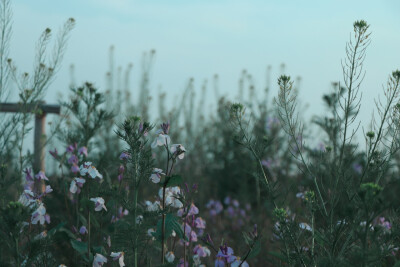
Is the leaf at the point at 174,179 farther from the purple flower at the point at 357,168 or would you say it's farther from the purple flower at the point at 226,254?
the purple flower at the point at 357,168

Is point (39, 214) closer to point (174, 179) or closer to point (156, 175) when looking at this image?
point (156, 175)

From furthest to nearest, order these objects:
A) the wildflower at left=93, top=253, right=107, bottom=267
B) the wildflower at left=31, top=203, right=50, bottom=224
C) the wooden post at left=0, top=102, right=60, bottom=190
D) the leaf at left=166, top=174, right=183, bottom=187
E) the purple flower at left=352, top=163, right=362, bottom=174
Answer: the purple flower at left=352, top=163, right=362, bottom=174, the wooden post at left=0, top=102, right=60, bottom=190, the wildflower at left=31, top=203, right=50, bottom=224, the wildflower at left=93, top=253, right=107, bottom=267, the leaf at left=166, top=174, right=183, bottom=187

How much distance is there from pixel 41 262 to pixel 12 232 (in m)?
0.84

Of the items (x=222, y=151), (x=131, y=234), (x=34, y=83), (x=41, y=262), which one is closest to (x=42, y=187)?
(x=34, y=83)

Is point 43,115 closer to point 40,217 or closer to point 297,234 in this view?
point 40,217

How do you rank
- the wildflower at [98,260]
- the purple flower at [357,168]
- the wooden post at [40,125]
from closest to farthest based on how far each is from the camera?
the wildflower at [98,260] → the wooden post at [40,125] → the purple flower at [357,168]

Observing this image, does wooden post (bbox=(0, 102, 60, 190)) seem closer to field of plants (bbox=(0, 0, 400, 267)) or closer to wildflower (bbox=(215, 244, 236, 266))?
field of plants (bbox=(0, 0, 400, 267))

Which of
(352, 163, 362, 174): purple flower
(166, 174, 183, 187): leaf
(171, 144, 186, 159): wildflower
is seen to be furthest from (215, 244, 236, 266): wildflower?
(352, 163, 362, 174): purple flower

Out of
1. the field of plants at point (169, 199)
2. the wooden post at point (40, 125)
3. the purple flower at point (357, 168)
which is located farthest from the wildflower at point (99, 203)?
the purple flower at point (357, 168)

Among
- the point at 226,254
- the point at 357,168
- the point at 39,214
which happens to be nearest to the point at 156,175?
the point at 226,254

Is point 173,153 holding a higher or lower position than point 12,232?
higher

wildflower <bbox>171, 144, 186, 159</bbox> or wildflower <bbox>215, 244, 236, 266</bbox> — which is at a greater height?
wildflower <bbox>171, 144, 186, 159</bbox>

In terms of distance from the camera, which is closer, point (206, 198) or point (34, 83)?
point (34, 83)

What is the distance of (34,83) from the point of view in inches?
181
